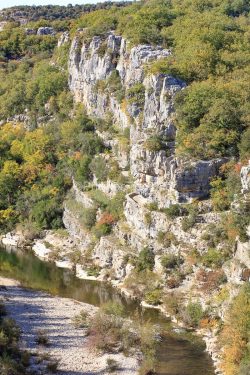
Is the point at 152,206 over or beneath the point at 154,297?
over

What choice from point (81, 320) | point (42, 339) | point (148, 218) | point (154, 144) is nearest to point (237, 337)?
point (42, 339)

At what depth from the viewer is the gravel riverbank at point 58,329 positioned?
40438 mm

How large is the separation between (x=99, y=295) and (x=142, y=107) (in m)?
26.5

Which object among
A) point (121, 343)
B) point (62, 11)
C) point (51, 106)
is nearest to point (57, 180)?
point (51, 106)

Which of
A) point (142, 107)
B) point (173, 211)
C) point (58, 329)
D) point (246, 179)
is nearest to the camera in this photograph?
point (58, 329)

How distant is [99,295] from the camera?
188 ft

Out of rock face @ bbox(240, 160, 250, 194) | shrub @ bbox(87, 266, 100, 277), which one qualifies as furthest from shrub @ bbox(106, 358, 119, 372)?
shrub @ bbox(87, 266, 100, 277)

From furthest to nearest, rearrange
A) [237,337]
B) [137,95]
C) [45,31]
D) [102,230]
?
1. [45,31]
2. [137,95]
3. [102,230]
4. [237,337]

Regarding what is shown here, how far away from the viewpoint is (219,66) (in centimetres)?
7269

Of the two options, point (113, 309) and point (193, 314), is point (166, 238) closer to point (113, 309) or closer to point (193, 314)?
point (193, 314)

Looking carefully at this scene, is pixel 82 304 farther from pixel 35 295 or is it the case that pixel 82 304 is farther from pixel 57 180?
pixel 57 180

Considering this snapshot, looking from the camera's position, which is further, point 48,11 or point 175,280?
point 48,11

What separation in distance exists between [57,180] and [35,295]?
2873cm

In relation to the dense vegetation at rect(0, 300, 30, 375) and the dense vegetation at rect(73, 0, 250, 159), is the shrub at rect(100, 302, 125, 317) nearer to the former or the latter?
the dense vegetation at rect(0, 300, 30, 375)
